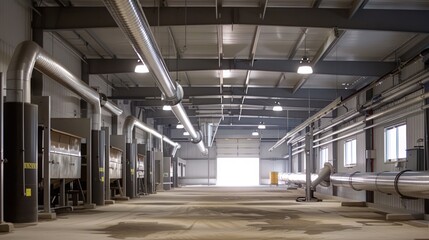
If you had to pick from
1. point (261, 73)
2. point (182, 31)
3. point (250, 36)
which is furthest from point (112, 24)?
point (261, 73)

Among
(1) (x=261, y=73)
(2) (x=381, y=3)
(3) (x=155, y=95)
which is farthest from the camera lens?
(3) (x=155, y=95)

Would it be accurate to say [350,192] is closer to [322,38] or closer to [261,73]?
[261,73]

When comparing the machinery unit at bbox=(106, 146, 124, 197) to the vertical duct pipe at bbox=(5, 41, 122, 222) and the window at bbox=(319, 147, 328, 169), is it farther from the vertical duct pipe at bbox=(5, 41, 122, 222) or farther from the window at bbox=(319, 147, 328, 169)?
the window at bbox=(319, 147, 328, 169)

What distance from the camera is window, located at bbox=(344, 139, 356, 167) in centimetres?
2512

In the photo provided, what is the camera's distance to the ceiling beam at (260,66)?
19.6 meters

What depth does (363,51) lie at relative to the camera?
60.9ft

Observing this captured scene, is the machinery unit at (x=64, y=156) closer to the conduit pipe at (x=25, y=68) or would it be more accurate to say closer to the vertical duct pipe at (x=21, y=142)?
the conduit pipe at (x=25, y=68)

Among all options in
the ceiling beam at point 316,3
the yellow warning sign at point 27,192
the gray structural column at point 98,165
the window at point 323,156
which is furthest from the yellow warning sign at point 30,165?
the window at point 323,156

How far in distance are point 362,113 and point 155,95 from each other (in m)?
9.82

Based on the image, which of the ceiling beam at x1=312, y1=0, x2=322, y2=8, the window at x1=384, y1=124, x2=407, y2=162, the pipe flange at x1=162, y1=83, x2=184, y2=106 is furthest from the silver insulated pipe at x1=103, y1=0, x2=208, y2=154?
the window at x1=384, y1=124, x2=407, y2=162

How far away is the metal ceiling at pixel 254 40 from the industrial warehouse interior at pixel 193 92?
5cm

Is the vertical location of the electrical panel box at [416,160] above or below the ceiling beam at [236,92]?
below

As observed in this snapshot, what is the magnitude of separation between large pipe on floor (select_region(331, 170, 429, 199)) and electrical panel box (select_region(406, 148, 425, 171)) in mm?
882

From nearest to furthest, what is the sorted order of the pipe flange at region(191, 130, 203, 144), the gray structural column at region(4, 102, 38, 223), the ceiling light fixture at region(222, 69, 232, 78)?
the gray structural column at region(4, 102, 38, 223) → the ceiling light fixture at region(222, 69, 232, 78) → the pipe flange at region(191, 130, 203, 144)
